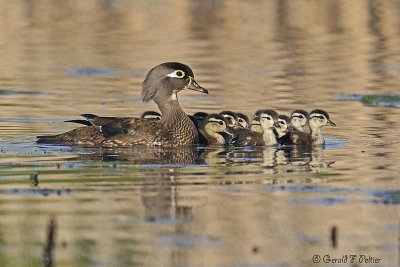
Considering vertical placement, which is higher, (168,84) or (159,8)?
(159,8)

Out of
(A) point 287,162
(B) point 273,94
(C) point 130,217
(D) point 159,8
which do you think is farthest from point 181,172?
(D) point 159,8

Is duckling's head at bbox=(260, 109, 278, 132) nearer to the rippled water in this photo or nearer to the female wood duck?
the rippled water

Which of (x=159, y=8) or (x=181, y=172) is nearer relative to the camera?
(x=181, y=172)

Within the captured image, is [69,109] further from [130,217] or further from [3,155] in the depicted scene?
[130,217]

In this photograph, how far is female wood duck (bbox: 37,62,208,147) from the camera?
49.1 ft

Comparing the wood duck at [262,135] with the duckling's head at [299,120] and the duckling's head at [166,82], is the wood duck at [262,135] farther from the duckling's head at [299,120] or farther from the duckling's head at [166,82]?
the duckling's head at [166,82]

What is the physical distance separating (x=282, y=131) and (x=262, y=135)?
0.38 metres

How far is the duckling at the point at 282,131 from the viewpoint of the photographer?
15.8 meters

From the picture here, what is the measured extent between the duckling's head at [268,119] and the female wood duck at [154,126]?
85 cm

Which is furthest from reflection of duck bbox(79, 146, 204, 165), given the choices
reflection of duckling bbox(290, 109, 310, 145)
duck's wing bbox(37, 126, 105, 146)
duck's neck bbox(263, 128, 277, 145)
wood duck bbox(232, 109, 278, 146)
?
reflection of duckling bbox(290, 109, 310, 145)

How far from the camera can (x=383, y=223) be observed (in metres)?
9.69

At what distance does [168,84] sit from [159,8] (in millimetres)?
18749

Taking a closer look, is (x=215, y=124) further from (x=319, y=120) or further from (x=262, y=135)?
(x=319, y=120)

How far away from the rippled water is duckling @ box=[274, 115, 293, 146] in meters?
0.50
